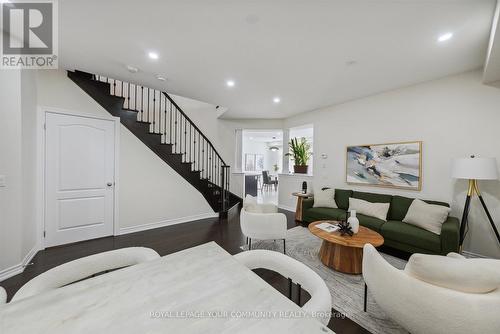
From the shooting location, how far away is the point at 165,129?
14.3ft

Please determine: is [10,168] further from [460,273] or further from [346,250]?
[460,273]

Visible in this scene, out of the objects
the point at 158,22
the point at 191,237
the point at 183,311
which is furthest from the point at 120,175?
the point at 183,311

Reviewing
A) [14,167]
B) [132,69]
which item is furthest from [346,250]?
[14,167]

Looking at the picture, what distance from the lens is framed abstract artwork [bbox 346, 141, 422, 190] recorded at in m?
3.23

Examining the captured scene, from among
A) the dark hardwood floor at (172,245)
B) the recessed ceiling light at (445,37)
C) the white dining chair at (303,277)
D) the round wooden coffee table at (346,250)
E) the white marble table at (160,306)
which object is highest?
the recessed ceiling light at (445,37)

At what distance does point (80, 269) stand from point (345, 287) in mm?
2364

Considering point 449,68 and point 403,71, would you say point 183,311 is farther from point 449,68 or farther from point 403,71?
point 449,68

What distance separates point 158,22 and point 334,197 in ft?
13.2

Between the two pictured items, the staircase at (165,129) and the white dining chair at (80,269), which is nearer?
the white dining chair at (80,269)

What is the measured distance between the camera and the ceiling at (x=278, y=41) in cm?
171

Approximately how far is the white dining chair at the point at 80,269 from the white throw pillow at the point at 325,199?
3369mm

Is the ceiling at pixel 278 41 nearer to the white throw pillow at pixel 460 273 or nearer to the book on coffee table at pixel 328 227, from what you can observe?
the white throw pillow at pixel 460 273

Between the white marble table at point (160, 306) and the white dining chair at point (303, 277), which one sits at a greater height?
the white marble table at point (160, 306)

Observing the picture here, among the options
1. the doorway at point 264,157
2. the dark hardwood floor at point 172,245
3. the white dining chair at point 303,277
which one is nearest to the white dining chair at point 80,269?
the white dining chair at point 303,277
